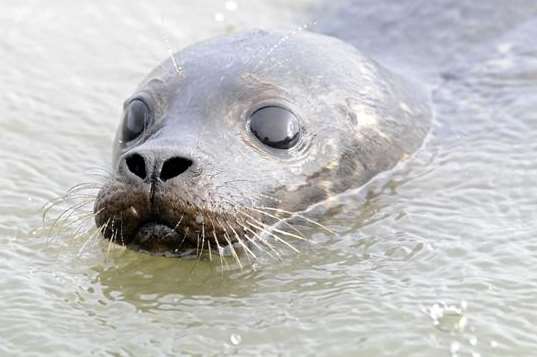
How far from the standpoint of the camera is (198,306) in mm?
4246

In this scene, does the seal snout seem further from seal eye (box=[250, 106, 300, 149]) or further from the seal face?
seal eye (box=[250, 106, 300, 149])

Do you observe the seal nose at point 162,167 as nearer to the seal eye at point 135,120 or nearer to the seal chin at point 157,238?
the seal chin at point 157,238

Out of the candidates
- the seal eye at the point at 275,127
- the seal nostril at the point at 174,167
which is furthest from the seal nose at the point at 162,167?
the seal eye at the point at 275,127

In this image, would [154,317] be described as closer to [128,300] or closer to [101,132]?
[128,300]

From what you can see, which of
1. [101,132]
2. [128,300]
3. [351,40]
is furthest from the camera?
[351,40]

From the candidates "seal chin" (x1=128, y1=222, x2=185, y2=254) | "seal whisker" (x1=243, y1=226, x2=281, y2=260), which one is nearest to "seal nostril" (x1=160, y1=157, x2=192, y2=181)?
"seal chin" (x1=128, y1=222, x2=185, y2=254)

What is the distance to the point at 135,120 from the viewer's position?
5.18m

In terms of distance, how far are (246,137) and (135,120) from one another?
557 mm

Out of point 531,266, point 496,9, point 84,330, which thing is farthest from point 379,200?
point 496,9

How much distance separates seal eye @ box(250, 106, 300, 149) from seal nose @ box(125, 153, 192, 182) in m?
0.61

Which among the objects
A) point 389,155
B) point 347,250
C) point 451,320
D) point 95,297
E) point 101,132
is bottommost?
point 451,320

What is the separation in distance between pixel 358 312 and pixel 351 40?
350 cm

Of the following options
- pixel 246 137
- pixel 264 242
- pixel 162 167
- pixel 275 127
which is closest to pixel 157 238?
pixel 162 167

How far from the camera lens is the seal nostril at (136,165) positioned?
441 centimetres
